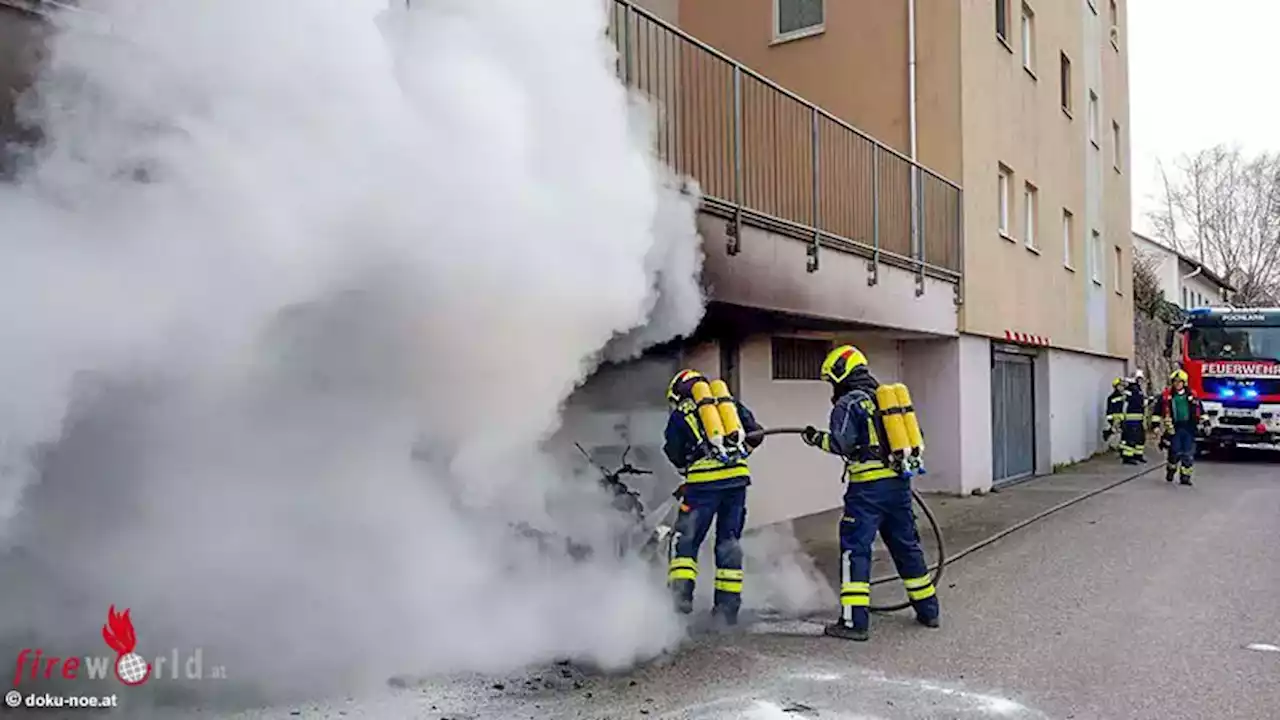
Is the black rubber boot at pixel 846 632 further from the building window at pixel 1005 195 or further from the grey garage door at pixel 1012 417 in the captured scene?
the building window at pixel 1005 195

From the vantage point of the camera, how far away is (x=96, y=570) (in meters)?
3.85

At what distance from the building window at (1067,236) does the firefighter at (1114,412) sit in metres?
2.16

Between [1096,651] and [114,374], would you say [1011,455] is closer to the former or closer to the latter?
[1096,651]

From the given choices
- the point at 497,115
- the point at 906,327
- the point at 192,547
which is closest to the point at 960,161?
the point at 906,327

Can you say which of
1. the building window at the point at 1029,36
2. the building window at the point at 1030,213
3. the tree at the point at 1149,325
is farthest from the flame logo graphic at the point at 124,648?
the tree at the point at 1149,325

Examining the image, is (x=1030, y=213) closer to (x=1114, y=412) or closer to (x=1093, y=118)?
(x=1114, y=412)

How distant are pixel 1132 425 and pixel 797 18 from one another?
892 centimetres

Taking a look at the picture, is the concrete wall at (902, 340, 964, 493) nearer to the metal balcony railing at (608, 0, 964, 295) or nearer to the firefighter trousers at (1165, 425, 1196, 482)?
the metal balcony railing at (608, 0, 964, 295)

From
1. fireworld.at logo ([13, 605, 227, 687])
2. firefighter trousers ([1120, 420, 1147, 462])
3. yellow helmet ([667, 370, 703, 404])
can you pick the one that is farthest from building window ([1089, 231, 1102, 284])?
fireworld.at logo ([13, 605, 227, 687])

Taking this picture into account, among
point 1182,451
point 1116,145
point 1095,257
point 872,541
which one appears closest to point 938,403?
point 1182,451

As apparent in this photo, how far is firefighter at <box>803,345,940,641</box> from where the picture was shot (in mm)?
5402

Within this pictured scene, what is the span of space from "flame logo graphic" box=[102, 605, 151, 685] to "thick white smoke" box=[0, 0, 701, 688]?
5 centimetres

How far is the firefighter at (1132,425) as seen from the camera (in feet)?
52.5

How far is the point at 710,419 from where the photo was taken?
5492mm
